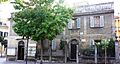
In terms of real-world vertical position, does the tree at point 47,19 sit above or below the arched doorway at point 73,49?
above

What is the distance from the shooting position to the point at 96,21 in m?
32.0

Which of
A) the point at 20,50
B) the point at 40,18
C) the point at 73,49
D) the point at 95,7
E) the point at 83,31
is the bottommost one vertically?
the point at 20,50

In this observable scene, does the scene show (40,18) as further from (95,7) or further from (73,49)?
(73,49)

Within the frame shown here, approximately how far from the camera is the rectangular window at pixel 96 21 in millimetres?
31433

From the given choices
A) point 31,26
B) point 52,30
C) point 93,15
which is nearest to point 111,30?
point 93,15

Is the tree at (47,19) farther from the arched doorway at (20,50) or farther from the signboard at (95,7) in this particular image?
the arched doorway at (20,50)

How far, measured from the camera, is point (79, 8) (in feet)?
110

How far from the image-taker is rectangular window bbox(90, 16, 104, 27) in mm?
31433

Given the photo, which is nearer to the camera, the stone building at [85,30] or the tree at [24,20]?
the tree at [24,20]

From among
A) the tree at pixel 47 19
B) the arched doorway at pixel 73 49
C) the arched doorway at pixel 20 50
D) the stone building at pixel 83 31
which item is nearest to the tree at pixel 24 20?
the tree at pixel 47 19

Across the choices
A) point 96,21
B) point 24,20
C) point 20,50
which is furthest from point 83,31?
point 20,50

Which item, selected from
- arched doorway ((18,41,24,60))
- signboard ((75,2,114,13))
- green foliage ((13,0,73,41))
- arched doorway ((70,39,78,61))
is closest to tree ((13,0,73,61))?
green foliage ((13,0,73,41))

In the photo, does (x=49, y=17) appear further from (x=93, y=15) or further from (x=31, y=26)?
(x=93, y=15)

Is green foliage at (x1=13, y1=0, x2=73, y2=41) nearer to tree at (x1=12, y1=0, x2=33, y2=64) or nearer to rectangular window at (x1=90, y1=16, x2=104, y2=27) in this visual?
Answer: tree at (x1=12, y1=0, x2=33, y2=64)
